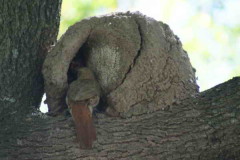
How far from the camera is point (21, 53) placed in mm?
3885

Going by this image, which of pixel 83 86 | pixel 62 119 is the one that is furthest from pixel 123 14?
pixel 62 119

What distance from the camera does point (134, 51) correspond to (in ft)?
13.4

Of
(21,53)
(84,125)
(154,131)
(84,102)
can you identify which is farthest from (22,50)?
(154,131)

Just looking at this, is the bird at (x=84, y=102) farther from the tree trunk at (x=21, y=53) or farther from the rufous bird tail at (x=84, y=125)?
the tree trunk at (x=21, y=53)

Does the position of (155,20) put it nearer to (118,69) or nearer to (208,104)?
(118,69)

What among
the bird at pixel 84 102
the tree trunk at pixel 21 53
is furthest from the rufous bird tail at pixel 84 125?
the tree trunk at pixel 21 53

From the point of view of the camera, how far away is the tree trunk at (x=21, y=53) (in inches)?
148

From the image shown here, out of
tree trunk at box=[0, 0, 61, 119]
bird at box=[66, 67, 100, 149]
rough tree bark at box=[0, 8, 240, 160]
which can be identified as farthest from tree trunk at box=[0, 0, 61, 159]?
bird at box=[66, 67, 100, 149]

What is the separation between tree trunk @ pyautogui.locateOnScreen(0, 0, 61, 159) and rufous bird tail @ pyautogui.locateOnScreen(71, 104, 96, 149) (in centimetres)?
39

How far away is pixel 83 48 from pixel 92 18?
0.31 meters

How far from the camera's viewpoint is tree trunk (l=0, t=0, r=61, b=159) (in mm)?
3771

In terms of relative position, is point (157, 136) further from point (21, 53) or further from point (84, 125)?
point (21, 53)

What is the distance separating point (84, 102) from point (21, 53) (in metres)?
0.64

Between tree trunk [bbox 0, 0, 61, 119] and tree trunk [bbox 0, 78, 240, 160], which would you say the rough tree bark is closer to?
tree trunk [bbox 0, 78, 240, 160]
